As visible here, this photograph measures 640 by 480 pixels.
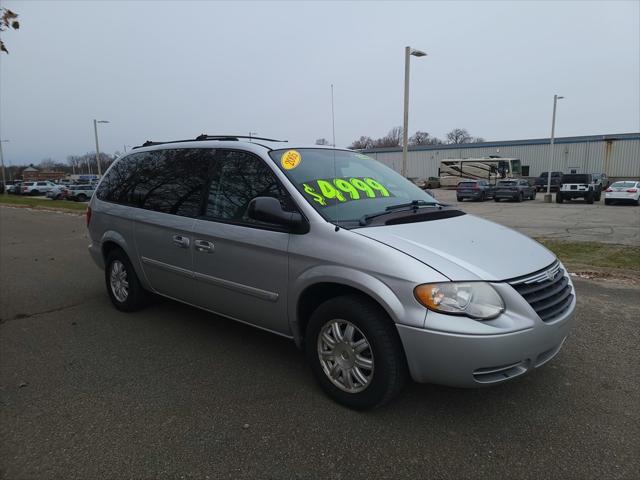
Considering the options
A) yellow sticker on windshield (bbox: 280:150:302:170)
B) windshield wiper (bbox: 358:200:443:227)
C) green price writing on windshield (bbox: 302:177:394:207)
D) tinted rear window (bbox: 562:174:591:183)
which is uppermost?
yellow sticker on windshield (bbox: 280:150:302:170)

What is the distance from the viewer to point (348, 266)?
2877 millimetres

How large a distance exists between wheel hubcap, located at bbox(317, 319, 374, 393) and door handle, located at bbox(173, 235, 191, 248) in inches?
62.2

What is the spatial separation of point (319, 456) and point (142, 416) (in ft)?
4.07

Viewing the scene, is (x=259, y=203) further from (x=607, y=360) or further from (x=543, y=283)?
(x=607, y=360)

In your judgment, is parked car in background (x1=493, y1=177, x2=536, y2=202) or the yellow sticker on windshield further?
parked car in background (x1=493, y1=177, x2=536, y2=202)

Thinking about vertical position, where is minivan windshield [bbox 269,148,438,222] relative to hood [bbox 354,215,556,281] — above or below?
above

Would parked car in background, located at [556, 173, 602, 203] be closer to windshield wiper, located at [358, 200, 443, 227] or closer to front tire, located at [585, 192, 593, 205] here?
front tire, located at [585, 192, 593, 205]

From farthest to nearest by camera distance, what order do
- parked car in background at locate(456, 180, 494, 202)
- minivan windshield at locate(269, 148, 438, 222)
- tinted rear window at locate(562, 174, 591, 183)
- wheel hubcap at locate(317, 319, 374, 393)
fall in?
parked car in background at locate(456, 180, 494, 202) < tinted rear window at locate(562, 174, 591, 183) < minivan windshield at locate(269, 148, 438, 222) < wheel hubcap at locate(317, 319, 374, 393)

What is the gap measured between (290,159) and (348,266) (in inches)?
46.1

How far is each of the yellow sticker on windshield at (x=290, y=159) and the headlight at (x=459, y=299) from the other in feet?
4.92

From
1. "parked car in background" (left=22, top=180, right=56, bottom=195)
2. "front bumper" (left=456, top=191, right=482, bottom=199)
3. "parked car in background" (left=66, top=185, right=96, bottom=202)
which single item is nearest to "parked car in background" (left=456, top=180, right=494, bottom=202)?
"front bumper" (left=456, top=191, right=482, bottom=199)

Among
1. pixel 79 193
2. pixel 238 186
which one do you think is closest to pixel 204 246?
pixel 238 186

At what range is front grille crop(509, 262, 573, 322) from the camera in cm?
271

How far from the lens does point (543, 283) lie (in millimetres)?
2867
